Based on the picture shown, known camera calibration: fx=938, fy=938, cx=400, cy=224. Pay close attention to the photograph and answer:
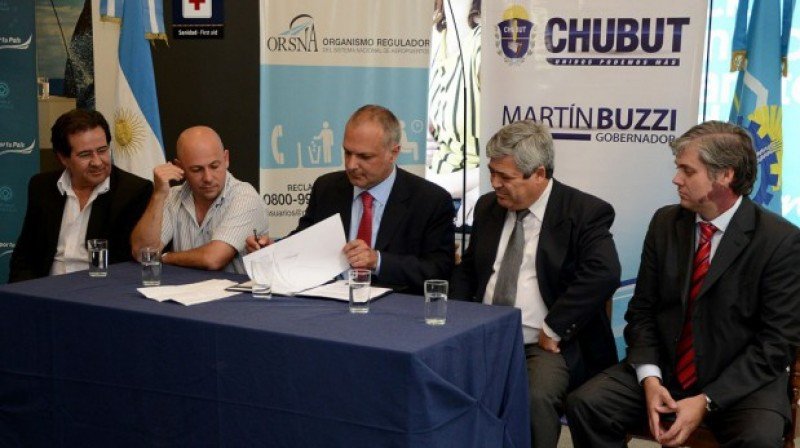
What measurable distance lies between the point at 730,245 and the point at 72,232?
2524mm

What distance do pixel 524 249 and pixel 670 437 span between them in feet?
2.70

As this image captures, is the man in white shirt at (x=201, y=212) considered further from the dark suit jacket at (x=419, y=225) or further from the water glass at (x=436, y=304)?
the water glass at (x=436, y=304)

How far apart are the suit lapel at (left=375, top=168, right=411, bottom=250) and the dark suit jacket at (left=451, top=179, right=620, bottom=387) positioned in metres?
0.36

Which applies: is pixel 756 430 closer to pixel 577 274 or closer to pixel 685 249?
pixel 685 249

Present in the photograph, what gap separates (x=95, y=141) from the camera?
379cm

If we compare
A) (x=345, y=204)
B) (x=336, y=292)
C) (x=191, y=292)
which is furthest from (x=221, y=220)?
(x=336, y=292)

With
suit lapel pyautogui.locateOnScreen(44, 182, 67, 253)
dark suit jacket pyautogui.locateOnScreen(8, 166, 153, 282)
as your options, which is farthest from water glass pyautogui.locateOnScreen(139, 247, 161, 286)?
suit lapel pyautogui.locateOnScreen(44, 182, 67, 253)

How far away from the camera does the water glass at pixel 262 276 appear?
2.89 metres

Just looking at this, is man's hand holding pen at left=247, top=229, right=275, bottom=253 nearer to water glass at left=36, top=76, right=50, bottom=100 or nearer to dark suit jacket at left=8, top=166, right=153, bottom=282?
dark suit jacket at left=8, top=166, right=153, bottom=282

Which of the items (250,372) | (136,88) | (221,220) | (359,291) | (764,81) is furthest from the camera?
(136,88)

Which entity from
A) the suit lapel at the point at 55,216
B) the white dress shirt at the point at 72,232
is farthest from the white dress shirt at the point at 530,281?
the suit lapel at the point at 55,216

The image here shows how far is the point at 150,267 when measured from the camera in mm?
3088

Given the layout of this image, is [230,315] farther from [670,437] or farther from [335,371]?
[670,437]

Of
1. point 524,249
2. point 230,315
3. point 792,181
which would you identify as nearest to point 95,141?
point 230,315
